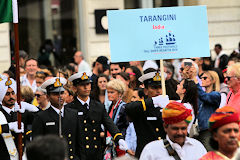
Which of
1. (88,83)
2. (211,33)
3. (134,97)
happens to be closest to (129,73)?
(134,97)

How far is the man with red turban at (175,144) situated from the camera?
5.95 meters

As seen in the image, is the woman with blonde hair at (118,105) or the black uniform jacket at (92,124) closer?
the black uniform jacket at (92,124)

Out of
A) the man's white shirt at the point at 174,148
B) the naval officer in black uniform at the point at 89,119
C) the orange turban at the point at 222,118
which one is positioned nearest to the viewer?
the orange turban at the point at 222,118

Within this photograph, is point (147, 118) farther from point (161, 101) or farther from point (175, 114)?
point (175, 114)

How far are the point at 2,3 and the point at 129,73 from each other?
3462 millimetres

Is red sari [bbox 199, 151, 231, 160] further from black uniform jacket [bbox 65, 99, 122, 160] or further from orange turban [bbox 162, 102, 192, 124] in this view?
black uniform jacket [bbox 65, 99, 122, 160]

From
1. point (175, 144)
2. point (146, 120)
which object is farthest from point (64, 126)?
point (175, 144)

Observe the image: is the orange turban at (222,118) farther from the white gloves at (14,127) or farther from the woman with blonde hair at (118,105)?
the woman with blonde hair at (118,105)

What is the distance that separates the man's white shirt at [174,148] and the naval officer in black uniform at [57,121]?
7.56ft

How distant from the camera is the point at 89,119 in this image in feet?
28.9

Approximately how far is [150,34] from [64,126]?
1518 millimetres

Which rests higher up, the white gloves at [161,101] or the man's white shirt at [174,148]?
the white gloves at [161,101]

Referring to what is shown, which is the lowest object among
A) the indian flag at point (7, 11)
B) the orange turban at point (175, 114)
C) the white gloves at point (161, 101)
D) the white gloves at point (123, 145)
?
the white gloves at point (123, 145)

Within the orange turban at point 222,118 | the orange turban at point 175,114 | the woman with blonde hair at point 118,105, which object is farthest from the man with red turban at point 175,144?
the woman with blonde hair at point 118,105
